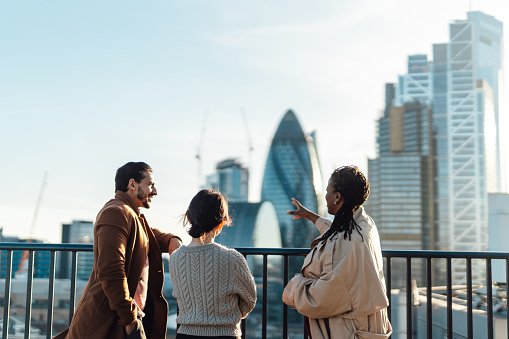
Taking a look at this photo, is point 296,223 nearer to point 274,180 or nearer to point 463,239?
point 274,180

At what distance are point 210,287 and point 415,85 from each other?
186 metres

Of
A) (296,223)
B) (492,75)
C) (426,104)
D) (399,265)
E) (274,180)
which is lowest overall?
(399,265)

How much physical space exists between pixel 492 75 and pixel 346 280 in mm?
209337

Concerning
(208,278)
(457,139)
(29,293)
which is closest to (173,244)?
(208,278)

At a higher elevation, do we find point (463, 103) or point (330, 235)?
point (463, 103)

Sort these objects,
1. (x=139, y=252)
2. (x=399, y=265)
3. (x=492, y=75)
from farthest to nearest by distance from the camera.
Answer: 1. (x=492, y=75)
2. (x=399, y=265)
3. (x=139, y=252)

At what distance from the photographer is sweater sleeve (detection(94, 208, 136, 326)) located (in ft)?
10.7

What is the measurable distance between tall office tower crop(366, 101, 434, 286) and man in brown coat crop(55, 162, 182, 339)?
156330 mm

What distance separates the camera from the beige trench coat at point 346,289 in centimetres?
310

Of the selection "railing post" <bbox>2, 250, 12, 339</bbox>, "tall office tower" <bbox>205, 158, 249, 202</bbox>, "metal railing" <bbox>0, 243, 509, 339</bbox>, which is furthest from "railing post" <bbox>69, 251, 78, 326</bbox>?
"tall office tower" <bbox>205, 158, 249, 202</bbox>

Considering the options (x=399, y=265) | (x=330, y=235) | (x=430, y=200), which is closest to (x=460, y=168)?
(x=430, y=200)

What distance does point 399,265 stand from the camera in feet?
465

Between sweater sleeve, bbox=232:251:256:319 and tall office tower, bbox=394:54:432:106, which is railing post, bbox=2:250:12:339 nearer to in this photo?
sweater sleeve, bbox=232:251:256:319

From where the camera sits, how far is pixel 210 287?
3.13 metres
